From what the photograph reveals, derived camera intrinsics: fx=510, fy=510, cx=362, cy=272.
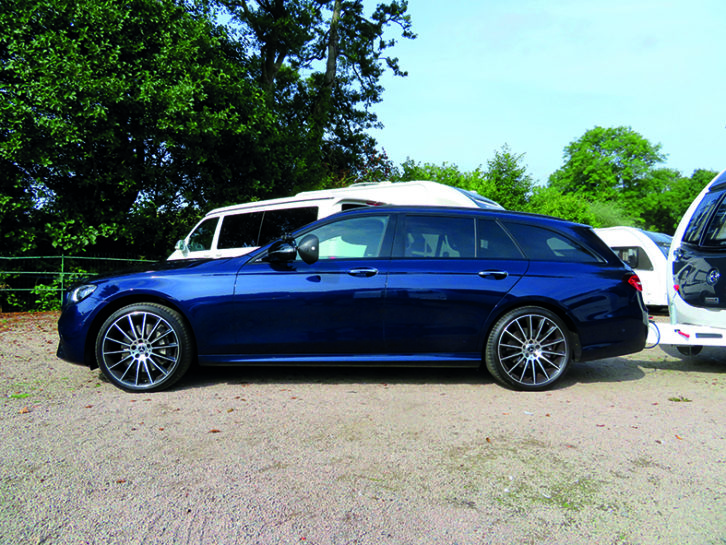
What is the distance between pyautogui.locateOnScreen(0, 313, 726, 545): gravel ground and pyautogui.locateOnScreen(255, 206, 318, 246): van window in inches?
151

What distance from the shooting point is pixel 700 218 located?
6004 millimetres

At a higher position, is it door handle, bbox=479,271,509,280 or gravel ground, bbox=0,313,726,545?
door handle, bbox=479,271,509,280

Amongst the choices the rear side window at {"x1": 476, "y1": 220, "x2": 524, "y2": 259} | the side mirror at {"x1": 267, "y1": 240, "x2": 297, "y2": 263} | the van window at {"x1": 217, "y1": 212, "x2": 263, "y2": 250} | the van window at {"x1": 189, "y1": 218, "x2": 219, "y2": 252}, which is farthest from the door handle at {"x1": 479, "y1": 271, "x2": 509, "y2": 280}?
the van window at {"x1": 189, "y1": 218, "x2": 219, "y2": 252}

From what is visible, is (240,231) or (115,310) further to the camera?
(240,231)

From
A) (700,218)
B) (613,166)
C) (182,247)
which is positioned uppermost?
(613,166)

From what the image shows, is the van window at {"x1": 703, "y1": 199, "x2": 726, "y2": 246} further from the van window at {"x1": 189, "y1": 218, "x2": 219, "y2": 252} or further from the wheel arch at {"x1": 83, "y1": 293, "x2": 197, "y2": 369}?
the van window at {"x1": 189, "y1": 218, "x2": 219, "y2": 252}

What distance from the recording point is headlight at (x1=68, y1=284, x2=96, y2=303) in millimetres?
4730

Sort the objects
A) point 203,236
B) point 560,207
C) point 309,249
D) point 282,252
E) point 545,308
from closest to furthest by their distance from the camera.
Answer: point 309,249, point 282,252, point 545,308, point 203,236, point 560,207

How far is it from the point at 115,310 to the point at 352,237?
234 centimetres

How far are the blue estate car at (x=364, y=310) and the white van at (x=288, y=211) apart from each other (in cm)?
327

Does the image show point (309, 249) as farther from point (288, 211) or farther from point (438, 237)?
point (288, 211)

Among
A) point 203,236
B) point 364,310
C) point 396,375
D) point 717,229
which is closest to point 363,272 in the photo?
point 364,310

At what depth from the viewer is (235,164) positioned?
13531 mm

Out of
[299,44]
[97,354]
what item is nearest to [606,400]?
[97,354]
